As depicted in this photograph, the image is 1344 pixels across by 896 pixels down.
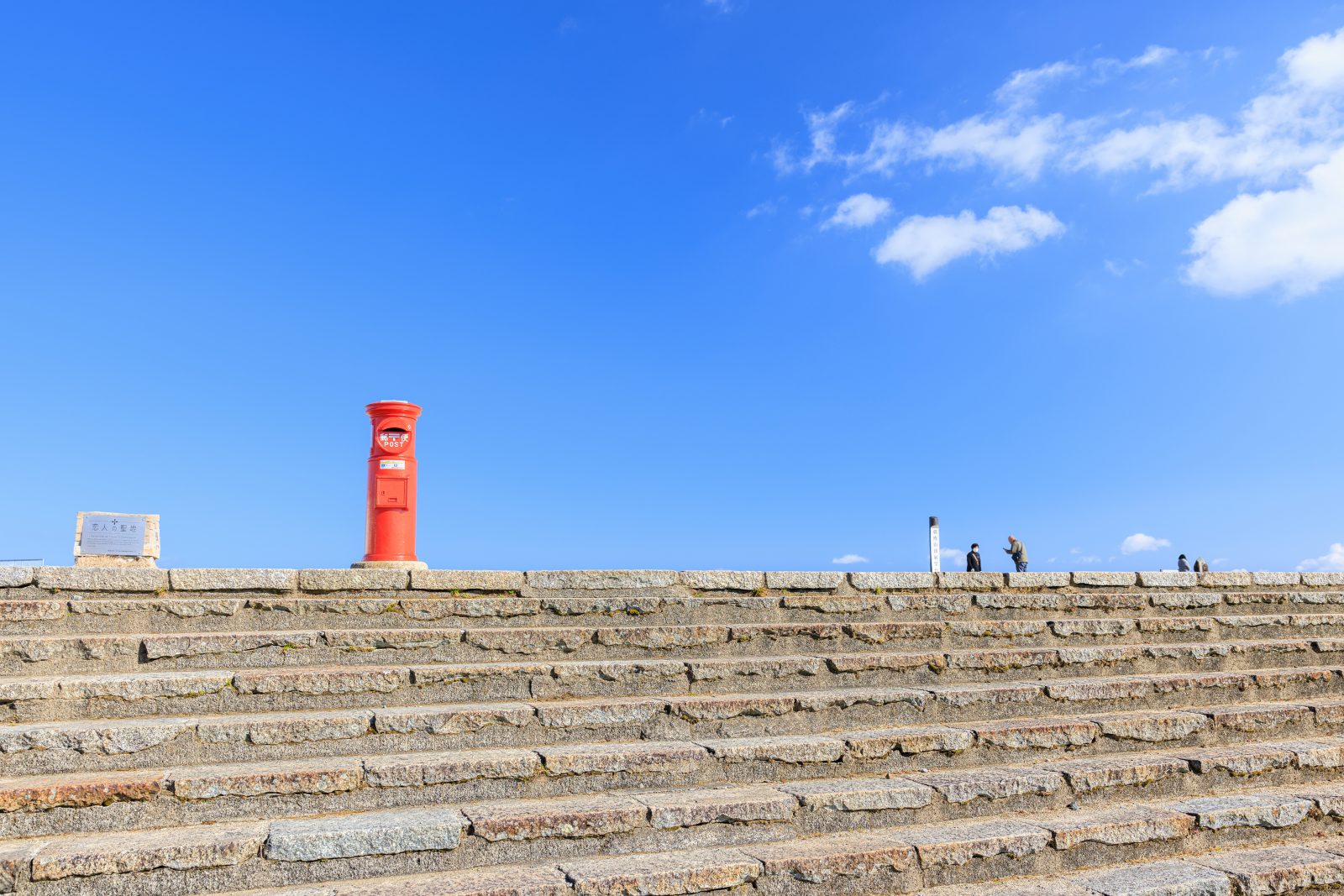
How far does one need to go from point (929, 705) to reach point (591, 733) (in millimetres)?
1792

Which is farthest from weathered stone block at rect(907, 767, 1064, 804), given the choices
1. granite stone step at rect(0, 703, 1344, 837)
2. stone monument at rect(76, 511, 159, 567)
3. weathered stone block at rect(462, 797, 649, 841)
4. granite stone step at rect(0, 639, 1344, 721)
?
stone monument at rect(76, 511, 159, 567)

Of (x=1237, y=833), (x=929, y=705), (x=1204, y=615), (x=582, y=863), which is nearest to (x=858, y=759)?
(x=929, y=705)

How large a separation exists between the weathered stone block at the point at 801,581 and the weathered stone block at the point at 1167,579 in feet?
8.77

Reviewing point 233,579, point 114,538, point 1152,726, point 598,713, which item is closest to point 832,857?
point 598,713

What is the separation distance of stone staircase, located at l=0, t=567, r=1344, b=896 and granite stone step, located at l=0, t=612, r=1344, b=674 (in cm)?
2

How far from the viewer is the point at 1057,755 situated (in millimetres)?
4820

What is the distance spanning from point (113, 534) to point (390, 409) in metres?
3.66

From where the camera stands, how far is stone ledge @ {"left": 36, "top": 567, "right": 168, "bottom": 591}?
16.4ft

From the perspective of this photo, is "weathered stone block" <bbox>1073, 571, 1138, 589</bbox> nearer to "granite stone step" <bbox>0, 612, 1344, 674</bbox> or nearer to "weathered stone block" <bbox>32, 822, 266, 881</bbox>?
"granite stone step" <bbox>0, 612, 1344, 674</bbox>

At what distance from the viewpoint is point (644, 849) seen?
148 inches

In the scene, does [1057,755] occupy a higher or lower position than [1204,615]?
lower

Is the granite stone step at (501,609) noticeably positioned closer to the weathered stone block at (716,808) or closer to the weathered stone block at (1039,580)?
the weathered stone block at (1039,580)

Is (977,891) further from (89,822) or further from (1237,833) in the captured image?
(89,822)

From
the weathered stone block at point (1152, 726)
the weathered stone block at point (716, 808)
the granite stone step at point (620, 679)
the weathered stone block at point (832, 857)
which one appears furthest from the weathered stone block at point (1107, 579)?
the weathered stone block at point (716, 808)
